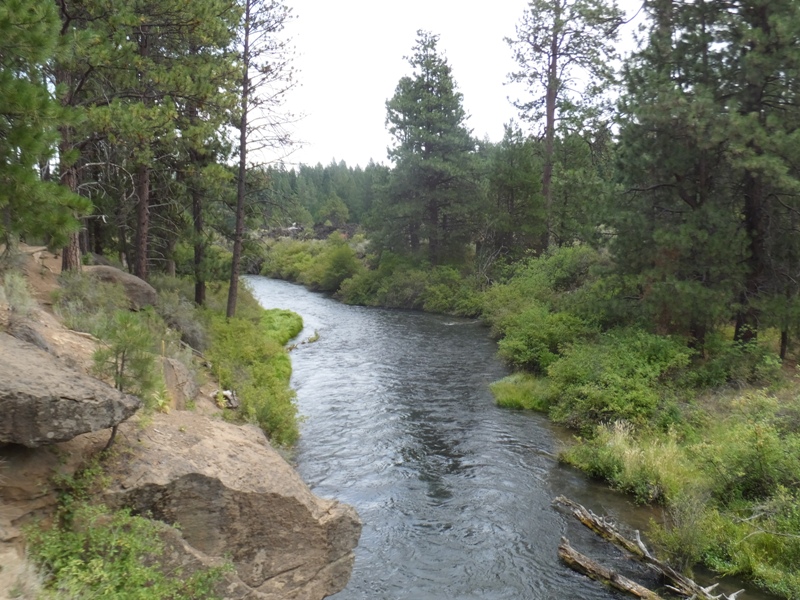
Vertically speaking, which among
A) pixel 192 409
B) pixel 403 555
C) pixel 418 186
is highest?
pixel 418 186

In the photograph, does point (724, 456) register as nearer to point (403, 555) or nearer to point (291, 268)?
point (403, 555)

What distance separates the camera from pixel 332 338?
25.2m

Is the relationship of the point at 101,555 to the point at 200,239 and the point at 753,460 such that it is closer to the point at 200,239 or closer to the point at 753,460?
the point at 753,460

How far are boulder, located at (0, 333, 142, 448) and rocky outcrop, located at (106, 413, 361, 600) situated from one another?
27.1 inches

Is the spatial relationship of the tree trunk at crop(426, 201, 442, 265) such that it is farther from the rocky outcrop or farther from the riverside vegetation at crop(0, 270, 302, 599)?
the rocky outcrop

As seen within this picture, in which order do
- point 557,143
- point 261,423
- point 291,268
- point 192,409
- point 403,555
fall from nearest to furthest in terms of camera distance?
A: point 403,555 → point 192,409 → point 261,423 → point 557,143 → point 291,268

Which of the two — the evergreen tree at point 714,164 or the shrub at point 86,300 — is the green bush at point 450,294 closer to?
the evergreen tree at point 714,164

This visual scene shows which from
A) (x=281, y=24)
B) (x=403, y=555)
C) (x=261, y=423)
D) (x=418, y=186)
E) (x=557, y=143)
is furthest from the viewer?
(x=418, y=186)

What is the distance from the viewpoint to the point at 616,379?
13656 millimetres

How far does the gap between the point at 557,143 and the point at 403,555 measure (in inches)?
1056

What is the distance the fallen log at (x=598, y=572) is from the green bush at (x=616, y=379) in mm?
5286

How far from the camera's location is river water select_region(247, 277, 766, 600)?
7.89 meters

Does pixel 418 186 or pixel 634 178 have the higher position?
pixel 418 186

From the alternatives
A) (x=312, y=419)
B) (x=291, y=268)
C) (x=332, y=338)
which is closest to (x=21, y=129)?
(x=312, y=419)
